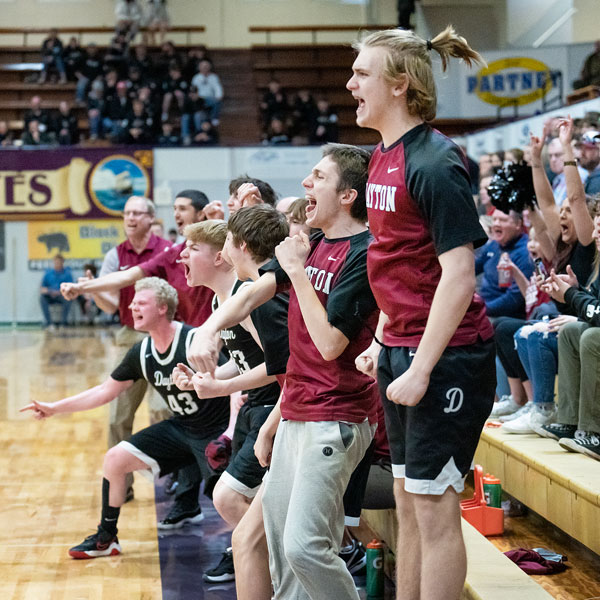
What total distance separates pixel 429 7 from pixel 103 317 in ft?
30.7

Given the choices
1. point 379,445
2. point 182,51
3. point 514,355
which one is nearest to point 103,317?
point 182,51

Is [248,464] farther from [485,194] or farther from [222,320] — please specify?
[485,194]

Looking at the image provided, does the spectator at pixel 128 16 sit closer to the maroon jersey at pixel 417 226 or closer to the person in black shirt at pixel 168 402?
the person in black shirt at pixel 168 402

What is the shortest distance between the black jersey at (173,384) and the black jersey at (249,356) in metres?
0.90

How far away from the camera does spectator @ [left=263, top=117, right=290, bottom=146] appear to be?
18892 millimetres

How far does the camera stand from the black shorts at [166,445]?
4492mm

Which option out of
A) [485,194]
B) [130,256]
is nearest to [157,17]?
[485,194]

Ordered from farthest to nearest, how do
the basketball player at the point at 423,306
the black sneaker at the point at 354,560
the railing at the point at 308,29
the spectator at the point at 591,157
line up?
the railing at the point at 308,29
the spectator at the point at 591,157
the black sneaker at the point at 354,560
the basketball player at the point at 423,306

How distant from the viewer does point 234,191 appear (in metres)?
4.25

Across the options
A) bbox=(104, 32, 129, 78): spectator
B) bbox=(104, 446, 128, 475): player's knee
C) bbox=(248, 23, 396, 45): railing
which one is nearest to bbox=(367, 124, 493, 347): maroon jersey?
bbox=(104, 446, 128, 475): player's knee

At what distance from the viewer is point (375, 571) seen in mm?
3691

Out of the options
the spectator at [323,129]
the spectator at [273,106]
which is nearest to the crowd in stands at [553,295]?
the spectator at [323,129]

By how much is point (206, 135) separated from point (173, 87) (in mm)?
2119

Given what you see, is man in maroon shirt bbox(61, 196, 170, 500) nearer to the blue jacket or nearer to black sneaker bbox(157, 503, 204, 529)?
black sneaker bbox(157, 503, 204, 529)
